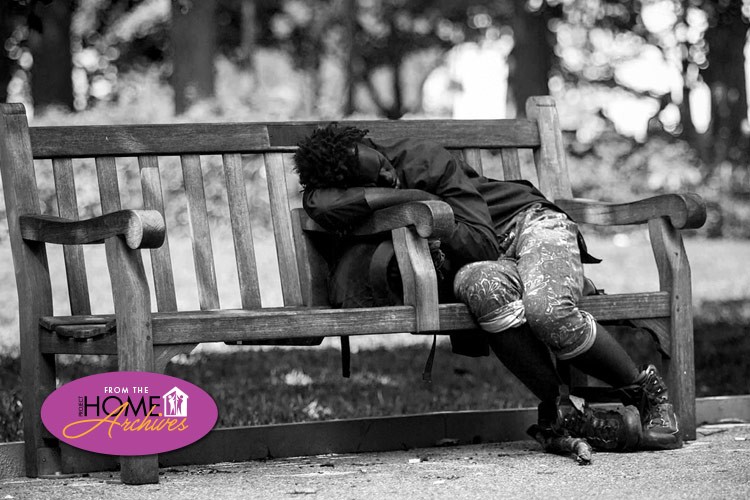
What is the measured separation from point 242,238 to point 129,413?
103 cm

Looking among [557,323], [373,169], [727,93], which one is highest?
[727,93]

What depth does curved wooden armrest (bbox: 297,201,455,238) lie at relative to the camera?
415 cm

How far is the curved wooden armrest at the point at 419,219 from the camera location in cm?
415

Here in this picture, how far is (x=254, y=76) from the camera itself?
87.0ft

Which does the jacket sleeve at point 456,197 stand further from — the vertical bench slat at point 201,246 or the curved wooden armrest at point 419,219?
the vertical bench slat at point 201,246

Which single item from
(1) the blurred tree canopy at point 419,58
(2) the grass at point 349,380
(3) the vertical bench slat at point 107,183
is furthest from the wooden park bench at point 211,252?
(1) the blurred tree canopy at point 419,58

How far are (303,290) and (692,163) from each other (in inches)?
517

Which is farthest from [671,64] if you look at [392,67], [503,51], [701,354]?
[701,354]

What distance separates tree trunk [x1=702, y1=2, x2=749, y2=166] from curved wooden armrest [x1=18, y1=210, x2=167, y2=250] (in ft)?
48.1

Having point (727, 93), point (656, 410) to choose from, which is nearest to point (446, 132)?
point (656, 410)

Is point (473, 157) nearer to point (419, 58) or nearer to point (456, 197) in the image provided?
point (456, 197)

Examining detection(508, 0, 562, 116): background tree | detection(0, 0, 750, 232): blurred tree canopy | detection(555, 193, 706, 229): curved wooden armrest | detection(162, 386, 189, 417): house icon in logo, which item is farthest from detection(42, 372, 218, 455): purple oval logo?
detection(508, 0, 562, 116): background tree

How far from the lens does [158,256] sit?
4.63 metres

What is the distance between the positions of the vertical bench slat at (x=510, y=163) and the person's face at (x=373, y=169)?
1.07 metres
